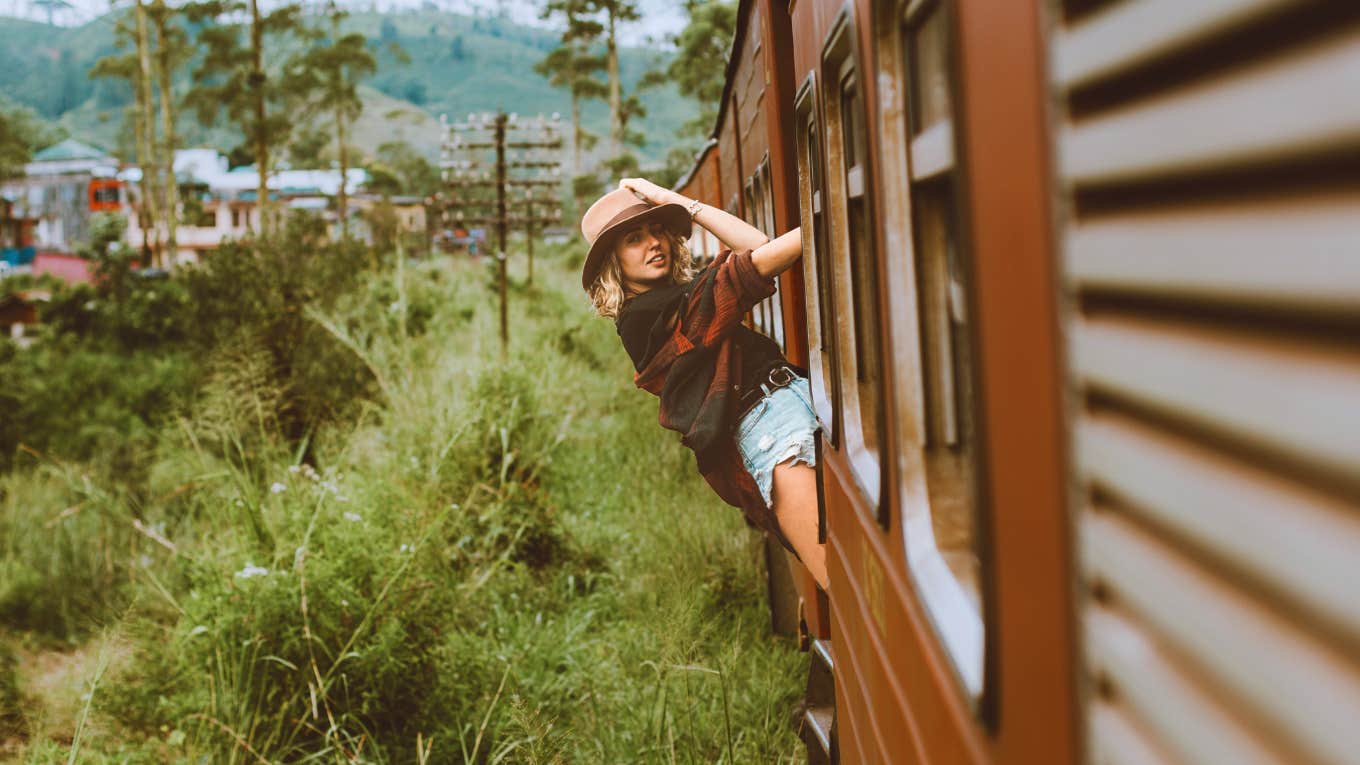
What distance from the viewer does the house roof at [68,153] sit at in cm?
6456

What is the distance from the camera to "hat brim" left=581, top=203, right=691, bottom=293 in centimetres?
342

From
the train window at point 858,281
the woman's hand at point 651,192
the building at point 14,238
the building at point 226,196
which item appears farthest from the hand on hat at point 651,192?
the building at point 14,238

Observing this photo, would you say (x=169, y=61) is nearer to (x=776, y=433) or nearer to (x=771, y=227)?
(x=771, y=227)

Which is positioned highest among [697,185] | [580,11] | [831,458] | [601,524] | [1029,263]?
[580,11]

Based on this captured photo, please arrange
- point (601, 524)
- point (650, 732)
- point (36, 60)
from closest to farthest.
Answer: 1. point (650, 732)
2. point (601, 524)
3. point (36, 60)

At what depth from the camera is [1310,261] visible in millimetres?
541

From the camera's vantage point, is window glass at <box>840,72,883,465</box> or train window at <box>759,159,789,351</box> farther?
train window at <box>759,159,789,351</box>

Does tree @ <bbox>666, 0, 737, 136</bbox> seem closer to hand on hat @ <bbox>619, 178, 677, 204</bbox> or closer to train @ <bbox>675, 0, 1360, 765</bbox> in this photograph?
hand on hat @ <bbox>619, 178, 677, 204</bbox>

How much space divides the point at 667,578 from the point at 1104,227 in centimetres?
513

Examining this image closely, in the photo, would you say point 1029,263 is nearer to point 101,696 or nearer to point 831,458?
point 831,458

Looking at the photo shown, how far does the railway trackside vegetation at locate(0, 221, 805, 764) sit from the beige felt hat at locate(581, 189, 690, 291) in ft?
4.04

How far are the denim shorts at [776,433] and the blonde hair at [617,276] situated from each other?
0.51 m

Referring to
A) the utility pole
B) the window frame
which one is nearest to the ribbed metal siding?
the window frame

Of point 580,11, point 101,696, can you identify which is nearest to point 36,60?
point 580,11
